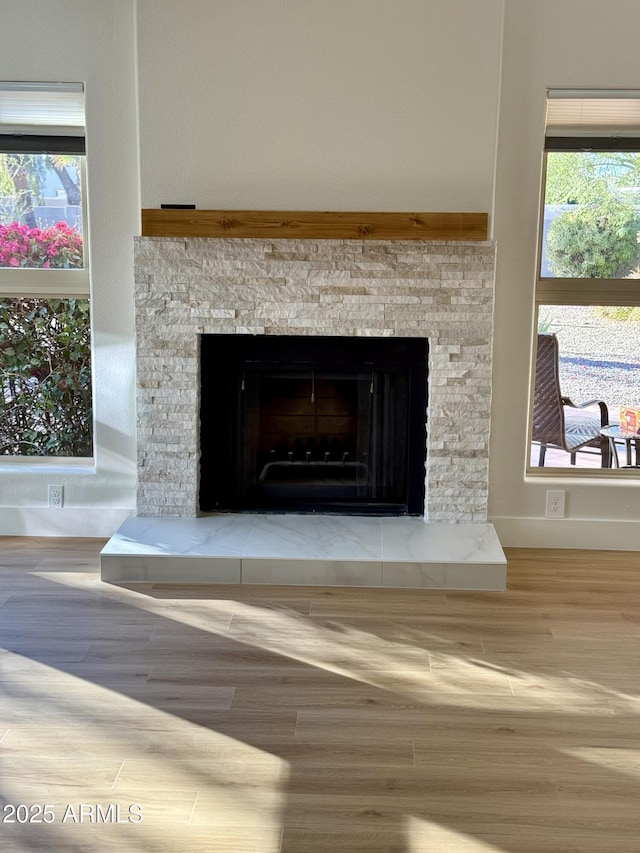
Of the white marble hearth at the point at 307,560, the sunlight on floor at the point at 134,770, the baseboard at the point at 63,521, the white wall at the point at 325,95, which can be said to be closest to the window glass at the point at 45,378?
the baseboard at the point at 63,521

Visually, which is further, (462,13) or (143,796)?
(462,13)

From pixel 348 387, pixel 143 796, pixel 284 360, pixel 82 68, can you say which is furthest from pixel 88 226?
pixel 143 796

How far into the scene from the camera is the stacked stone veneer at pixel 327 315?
3865 mm

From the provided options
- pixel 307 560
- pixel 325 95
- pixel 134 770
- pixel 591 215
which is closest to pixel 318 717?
pixel 134 770

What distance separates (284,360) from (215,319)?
357 millimetres

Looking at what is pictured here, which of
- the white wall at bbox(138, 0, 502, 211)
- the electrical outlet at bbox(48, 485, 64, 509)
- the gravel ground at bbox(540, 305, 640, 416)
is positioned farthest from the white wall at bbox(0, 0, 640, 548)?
the electrical outlet at bbox(48, 485, 64, 509)

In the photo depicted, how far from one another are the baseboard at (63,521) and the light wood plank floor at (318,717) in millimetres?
480

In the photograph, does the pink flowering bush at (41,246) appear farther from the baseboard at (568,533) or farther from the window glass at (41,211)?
the baseboard at (568,533)

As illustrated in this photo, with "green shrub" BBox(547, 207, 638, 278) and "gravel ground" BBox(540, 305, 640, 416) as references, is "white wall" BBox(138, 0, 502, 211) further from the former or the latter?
"gravel ground" BBox(540, 305, 640, 416)

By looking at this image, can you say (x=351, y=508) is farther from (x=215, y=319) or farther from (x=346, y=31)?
(x=346, y=31)

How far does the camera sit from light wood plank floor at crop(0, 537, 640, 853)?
216 centimetres

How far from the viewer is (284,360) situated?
4055mm

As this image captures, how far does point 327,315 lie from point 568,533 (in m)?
1.50

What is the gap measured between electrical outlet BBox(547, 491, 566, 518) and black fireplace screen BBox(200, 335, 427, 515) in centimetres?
59
